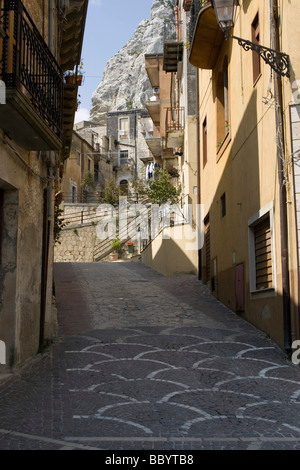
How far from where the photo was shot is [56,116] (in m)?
8.02

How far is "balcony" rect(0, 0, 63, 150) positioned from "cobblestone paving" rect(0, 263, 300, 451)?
3350 mm

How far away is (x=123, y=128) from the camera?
2340 inches

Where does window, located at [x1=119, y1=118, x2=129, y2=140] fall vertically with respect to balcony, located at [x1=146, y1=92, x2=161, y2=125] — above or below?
above

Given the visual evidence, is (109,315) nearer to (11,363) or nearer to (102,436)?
(11,363)

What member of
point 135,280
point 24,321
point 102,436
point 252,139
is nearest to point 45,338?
point 24,321

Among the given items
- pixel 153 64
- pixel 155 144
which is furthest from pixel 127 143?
pixel 155 144

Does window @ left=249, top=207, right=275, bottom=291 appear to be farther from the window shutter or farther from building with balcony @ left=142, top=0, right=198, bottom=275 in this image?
building with balcony @ left=142, top=0, right=198, bottom=275

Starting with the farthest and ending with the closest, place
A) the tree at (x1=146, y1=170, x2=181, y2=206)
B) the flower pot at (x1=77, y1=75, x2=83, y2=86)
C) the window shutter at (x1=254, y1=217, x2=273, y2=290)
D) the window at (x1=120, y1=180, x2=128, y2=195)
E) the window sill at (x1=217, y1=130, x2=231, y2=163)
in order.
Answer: the window at (x1=120, y1=180, x2=128, y2=195), the tree at (x1=146, y1=170, x2=181, y2=206), the flower pot at (x1=77, y1=75, x2=83, y2=86), the window sill at (x1=217, y1=130, x2=231, y2=163), the window shutter at (x1=254, y1=217, x2=273, y2=290)

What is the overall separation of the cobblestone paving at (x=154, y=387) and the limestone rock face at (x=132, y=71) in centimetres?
6042

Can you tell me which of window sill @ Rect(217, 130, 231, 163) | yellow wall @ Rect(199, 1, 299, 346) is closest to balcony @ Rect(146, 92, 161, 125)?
yellow wall @ Rect(199, 1, 299, 346)

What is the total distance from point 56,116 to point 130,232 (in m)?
26.1

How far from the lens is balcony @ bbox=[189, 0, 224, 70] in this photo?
39.5 ft

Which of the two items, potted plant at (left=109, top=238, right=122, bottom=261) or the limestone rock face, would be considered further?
the limestone rock face

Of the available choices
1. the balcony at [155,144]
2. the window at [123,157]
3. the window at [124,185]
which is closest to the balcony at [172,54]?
the balcony at [155,144]
